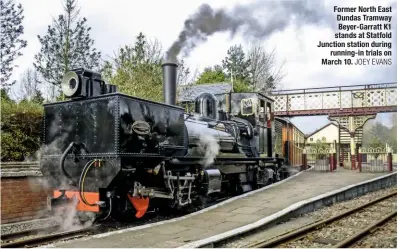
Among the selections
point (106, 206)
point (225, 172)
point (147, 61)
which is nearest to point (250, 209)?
point (225, 172)

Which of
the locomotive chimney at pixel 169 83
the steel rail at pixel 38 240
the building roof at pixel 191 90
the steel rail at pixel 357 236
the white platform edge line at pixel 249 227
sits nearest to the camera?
the white platform edge line at pixel 249 227

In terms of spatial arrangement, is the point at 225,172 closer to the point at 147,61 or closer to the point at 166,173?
the point at 166,173

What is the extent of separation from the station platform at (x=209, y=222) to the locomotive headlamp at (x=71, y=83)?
8.79 feet

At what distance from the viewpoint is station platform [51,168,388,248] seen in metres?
5.78

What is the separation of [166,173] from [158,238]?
5.99 ft

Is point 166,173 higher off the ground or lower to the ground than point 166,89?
lower

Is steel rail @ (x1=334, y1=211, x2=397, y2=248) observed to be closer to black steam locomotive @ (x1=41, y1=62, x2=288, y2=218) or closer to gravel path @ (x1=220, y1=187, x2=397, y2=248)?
gravel path @ (x1=220, y1=187, x2=397, y2=248)

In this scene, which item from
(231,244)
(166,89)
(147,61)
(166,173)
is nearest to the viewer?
(231,244)

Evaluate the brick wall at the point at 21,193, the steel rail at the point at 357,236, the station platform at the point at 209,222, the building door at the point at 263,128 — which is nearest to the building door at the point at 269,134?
the building door at the point at 263,128

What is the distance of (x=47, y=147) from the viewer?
24.9 feet

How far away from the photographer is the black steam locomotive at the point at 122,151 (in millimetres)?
6609

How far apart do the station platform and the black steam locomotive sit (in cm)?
58

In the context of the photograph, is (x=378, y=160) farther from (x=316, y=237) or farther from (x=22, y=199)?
(x=22, y=199)

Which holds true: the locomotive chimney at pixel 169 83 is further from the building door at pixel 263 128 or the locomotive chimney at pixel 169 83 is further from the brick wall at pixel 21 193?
the building door at pixel 263 128
